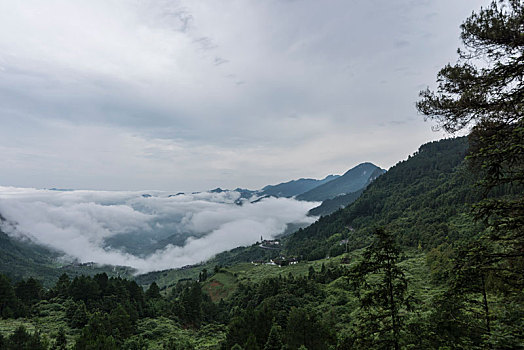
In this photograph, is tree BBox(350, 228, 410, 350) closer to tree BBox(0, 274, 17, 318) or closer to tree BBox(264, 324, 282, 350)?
tree BBox(264, 324, 282, 350)

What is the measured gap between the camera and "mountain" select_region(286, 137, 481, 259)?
9288 centimetres

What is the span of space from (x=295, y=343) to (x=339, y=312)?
19.7 metres

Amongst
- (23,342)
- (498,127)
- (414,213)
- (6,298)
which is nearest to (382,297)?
(498,127)

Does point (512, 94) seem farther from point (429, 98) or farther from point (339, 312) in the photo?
point (339, 312)

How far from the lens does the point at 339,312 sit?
155 feet

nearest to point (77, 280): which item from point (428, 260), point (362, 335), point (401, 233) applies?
point (362, 335)

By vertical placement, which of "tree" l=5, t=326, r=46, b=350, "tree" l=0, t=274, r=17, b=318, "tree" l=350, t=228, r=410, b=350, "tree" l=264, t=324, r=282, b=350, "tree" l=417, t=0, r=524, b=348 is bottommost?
"tree" l=264, t=324, r=282, b=350

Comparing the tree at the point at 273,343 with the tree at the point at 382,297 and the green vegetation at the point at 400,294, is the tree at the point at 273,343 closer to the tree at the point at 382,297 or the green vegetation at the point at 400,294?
the green vegetation at the point at 400,294

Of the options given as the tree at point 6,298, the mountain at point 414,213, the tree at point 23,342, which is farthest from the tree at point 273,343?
the mountain at point 414,213

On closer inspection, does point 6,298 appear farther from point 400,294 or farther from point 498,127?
point 498,127

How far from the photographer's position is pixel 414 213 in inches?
5261

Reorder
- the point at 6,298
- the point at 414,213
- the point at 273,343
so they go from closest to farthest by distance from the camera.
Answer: the point at 273,343 < the point at 6,298 < the point at 414,213

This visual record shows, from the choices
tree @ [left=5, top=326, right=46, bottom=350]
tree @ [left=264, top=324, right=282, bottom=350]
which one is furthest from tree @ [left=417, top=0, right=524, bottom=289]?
tree @ [left=5, top=326, right=46, bottom=350]

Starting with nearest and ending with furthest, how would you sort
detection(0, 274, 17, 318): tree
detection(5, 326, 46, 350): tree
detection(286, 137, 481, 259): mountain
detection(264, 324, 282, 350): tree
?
detection(5, 326, 46, 350): tree
detection(264, 324, 282, 350): tree
detection(0, 274, 17, 318): tree
detection(286, 137, 481, 259): mountain
